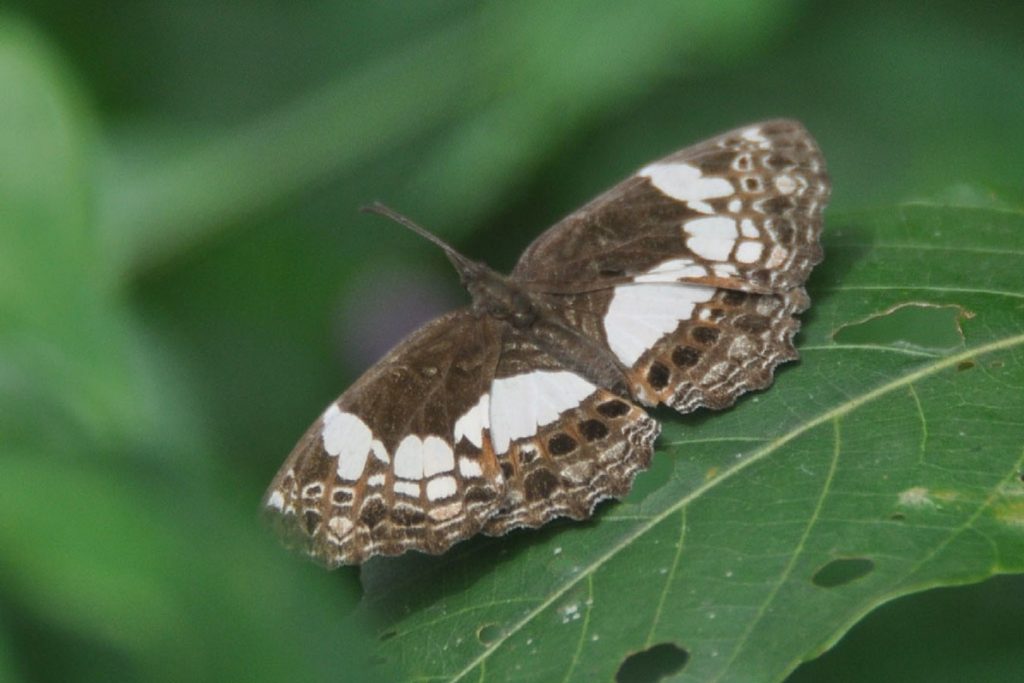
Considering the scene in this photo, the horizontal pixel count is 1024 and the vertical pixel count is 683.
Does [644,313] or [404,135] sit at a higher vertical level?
[404,135]

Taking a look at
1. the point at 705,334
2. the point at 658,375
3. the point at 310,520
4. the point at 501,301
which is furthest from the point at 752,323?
the point at 310,520

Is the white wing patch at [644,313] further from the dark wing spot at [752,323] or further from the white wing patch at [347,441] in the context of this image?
the white wing patch at [347,441]

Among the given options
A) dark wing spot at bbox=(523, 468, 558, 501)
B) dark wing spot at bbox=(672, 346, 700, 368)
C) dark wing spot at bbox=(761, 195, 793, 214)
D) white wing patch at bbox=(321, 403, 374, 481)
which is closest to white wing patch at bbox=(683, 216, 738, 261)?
dark wing spot at bbox=(761, 195, 793, 214)

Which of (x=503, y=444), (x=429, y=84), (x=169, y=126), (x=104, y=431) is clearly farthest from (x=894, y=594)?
(x=169, y=126)

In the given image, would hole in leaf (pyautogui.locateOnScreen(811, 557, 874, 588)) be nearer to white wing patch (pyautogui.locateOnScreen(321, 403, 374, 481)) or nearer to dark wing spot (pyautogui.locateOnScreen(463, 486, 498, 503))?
dark wing spot (pyautogui.locateOnScreen(463, 486, 498, 503))

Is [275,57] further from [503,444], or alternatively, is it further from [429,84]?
[503,444]

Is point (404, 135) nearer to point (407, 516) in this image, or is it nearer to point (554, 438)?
point (554, 438)

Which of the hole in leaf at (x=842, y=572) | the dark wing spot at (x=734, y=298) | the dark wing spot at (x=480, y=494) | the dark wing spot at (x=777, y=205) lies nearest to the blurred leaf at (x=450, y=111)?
the dark wing spot at (x=777, y=205)

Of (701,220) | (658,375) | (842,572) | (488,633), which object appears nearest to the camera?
(842,572)
